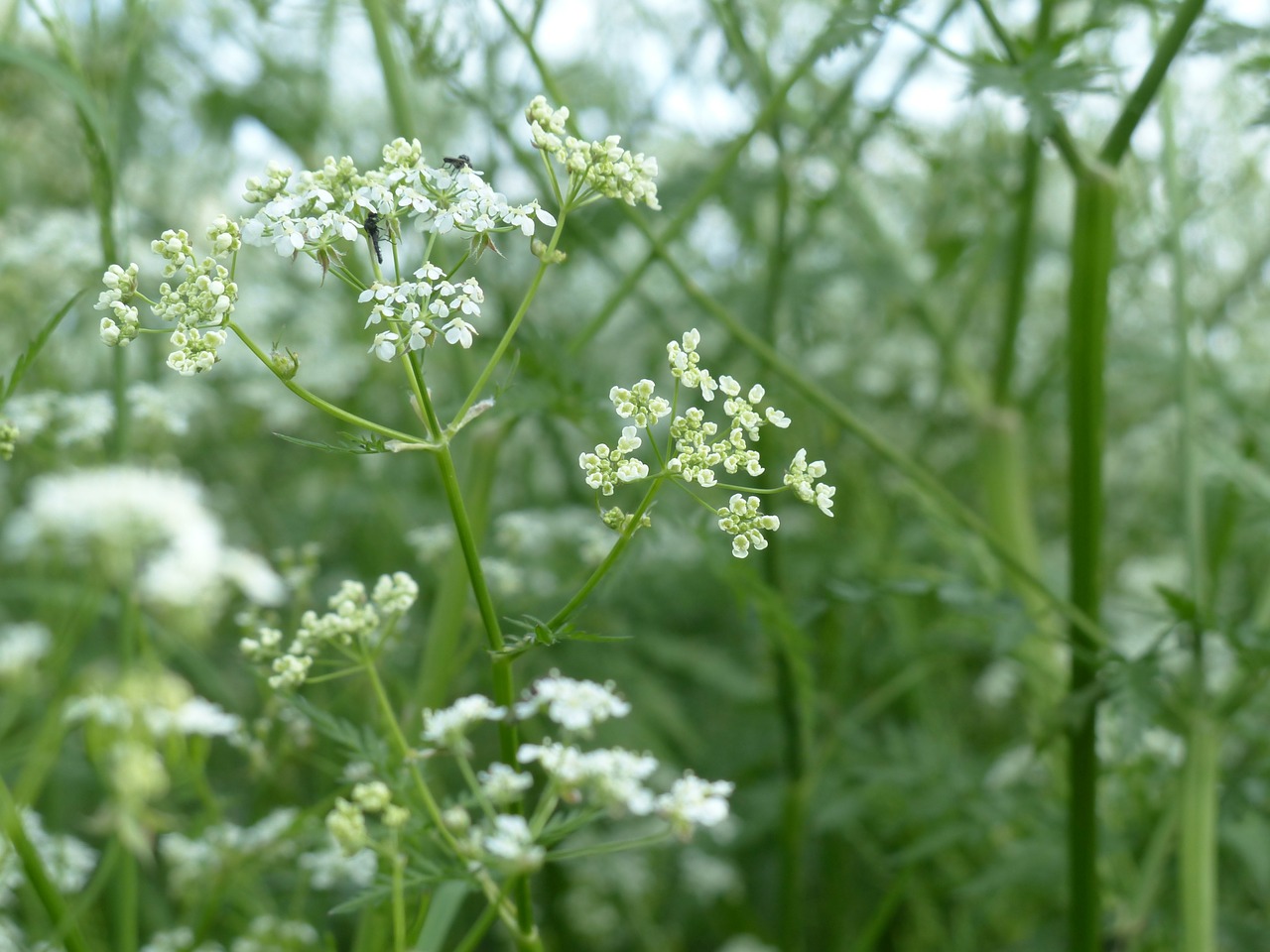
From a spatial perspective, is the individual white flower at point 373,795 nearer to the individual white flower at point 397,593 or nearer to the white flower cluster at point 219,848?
the individual white flower at point 397,593

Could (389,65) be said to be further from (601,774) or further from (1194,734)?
(1194,734)

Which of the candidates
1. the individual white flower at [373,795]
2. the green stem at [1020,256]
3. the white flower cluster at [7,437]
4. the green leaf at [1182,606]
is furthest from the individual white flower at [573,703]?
the green stem at [1020,256]

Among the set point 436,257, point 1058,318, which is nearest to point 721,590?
point 436,257

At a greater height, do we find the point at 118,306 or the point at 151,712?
the point at 118,306

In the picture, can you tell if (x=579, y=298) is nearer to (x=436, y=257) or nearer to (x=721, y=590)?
(x=721, y=590)

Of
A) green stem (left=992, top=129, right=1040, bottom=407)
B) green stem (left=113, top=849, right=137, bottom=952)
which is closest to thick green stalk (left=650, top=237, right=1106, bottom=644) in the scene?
green stem (left=992, top=129, right=1040, bottom=407)

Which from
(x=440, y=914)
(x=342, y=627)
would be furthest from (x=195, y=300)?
(x=440, y=914)

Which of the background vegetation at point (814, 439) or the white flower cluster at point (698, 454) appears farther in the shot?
the background vegetation at point (814, 439)
